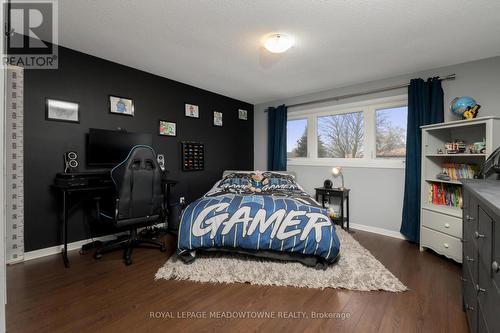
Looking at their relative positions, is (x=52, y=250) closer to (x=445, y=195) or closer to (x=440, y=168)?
(x=445, y=195)

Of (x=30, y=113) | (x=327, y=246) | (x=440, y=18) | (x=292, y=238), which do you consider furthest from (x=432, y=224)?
(x=30, y=113)

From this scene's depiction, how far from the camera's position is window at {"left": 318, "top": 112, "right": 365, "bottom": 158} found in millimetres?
3877

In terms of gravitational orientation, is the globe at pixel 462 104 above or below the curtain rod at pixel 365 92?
below

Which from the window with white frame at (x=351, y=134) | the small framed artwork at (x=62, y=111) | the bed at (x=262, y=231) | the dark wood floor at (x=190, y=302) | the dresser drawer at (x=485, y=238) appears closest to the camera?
the dresser drawer at (x=485, y=238)

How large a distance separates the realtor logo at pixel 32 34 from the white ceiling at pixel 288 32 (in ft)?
0.34

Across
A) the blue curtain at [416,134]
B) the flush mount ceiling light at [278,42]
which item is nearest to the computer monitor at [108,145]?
the flush mount ceiling light at [278,42]

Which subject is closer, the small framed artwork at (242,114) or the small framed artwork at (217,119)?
the small framed artwork at (217,119)

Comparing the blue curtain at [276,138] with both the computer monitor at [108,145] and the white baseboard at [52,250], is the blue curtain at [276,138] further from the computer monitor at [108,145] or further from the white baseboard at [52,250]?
the white baseboard at [52,250]

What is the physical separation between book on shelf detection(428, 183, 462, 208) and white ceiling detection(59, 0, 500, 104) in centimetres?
152

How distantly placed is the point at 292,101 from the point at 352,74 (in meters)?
1.36

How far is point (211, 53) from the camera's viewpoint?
2.76m

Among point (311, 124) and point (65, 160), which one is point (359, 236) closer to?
point (311, 124)

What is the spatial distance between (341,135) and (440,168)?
1.49m

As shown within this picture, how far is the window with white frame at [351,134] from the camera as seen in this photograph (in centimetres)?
352
